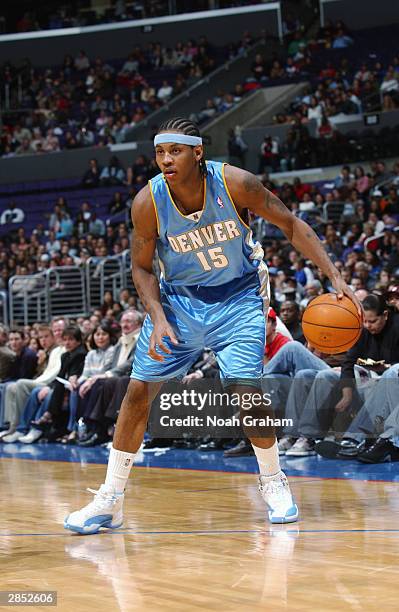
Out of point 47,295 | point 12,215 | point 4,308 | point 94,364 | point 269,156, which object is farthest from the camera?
point 12,215

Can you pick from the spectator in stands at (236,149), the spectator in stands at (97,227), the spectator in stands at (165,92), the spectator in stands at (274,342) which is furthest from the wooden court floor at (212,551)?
the spectator in stands at (165,92)

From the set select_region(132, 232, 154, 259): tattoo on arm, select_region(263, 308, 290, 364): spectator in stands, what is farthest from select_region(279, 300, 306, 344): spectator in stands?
select_region(132, 232, 154, 259): tattoo on arm

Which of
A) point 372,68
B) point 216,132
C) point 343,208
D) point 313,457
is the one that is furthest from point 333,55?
point 313,457

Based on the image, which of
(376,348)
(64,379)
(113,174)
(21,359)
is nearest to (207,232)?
(376,348)

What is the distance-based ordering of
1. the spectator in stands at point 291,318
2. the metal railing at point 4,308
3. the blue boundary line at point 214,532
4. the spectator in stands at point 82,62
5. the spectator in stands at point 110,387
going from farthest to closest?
the spectator in stands at point 82,62 < the metal railing at point 4,308 < the spectator in stands at point 110,387 < the spectator in stands at point 291,318 < the blue boundary line at point 214,532

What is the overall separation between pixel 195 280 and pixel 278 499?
3.77ft

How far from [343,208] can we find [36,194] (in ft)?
31.3

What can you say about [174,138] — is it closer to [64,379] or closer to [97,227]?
[64,379]

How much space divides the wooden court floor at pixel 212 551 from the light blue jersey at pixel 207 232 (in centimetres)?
127

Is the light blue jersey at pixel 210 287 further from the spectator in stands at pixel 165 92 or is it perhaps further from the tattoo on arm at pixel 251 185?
the spectator in stands at pixel 165 92

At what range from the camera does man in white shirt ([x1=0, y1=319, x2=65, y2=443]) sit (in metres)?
11.0

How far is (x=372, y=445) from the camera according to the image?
23.8ft

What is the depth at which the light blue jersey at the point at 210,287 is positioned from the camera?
464 centimetres

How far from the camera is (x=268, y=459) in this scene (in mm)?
4742
